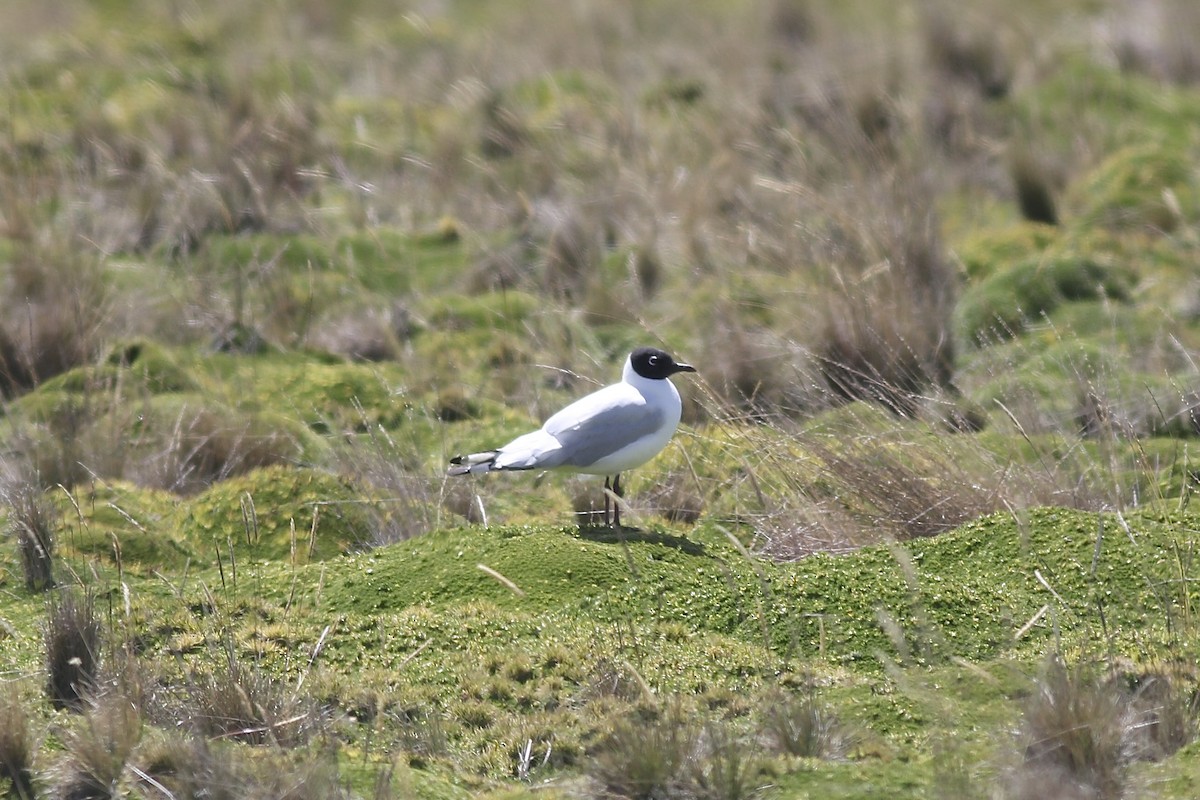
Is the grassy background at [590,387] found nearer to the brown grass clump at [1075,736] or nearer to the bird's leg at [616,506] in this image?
the brown grass clump at [1075,736]

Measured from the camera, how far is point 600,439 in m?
5.96

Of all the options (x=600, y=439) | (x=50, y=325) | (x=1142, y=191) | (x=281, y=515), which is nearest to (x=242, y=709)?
(x=600, y=439)

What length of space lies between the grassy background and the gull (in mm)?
263

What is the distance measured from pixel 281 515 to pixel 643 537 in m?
1.60

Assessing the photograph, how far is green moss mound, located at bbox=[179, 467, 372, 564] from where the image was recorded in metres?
6.53

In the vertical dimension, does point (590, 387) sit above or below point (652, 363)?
below

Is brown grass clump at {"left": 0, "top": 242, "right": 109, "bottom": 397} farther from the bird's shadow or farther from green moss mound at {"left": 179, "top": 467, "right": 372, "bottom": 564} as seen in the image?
the bird's shadow

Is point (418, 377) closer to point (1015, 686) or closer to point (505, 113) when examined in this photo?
point (505, 113)

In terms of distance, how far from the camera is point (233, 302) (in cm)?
933

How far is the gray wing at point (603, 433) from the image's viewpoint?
5957mm

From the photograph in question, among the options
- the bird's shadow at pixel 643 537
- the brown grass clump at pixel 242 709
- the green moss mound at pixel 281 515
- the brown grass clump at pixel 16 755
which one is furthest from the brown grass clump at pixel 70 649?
the bird's shadow at pixel 643 537

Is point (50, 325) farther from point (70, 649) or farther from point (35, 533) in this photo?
point (70, 649)

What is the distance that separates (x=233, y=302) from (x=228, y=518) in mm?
2891

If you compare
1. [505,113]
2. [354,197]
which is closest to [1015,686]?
[354,197]
